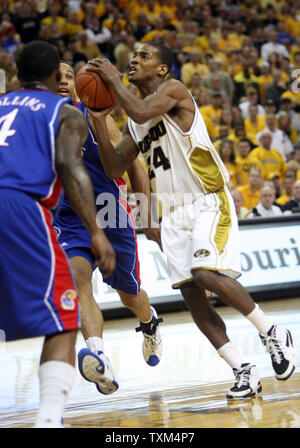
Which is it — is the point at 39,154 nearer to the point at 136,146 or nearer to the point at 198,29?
the point at 136,146

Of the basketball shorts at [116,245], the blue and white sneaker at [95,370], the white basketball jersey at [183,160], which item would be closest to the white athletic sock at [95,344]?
the blue and white sneaker at [95,370]

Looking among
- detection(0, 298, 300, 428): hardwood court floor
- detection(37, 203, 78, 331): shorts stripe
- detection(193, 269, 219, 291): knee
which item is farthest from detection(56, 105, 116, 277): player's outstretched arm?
detection(193, 269, 219, 291): knee

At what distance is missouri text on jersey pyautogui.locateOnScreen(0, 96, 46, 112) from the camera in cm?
358

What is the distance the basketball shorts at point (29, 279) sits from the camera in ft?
11.0

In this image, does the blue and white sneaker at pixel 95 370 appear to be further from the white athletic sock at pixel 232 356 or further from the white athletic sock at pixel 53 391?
the white athletic sock at pixel 53 391

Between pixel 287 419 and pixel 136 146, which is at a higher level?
pixel 136 146

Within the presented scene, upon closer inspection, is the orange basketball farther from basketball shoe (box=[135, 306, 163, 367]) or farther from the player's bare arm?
basketball shoe (box=[135, 306, 163, 367])

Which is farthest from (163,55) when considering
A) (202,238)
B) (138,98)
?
(202,238)

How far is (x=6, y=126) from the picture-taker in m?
3.58

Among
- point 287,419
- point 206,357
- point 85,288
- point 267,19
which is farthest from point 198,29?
point 287,419

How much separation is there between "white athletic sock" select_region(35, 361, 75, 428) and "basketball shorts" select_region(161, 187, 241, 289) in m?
1.56

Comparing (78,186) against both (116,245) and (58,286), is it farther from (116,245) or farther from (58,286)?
(116,245)
